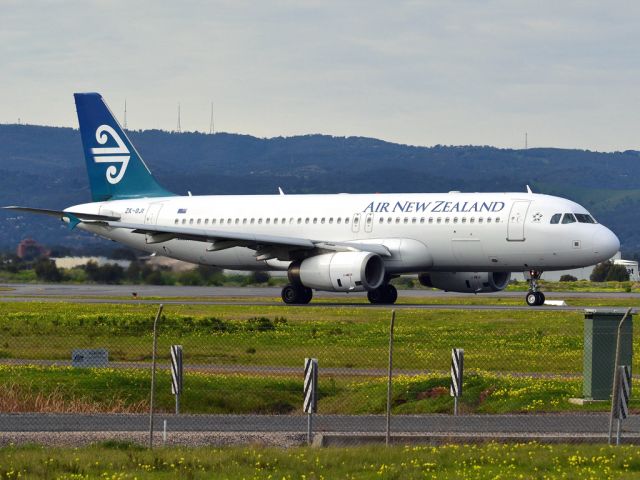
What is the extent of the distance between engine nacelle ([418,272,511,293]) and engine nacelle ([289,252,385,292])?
379 cm

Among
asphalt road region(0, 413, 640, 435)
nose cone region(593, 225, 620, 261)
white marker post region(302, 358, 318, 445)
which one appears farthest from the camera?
nose cone region(593, 225, 620, 261)

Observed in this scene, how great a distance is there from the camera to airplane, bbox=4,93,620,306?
50.4 meters

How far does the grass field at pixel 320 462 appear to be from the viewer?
54.4 feet

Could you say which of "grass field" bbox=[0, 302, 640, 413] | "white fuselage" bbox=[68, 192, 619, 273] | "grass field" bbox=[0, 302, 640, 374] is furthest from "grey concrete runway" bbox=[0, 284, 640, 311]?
"grass field" bbox=[0, 302, 640, 374]

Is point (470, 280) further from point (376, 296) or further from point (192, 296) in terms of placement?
point (192, 296)

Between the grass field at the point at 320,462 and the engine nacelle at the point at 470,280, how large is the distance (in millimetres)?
36091

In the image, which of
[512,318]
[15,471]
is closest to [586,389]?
[15,471]

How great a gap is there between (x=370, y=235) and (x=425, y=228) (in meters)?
2.80

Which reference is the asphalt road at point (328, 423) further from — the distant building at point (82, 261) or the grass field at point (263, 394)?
the distant building at point (82, 261)

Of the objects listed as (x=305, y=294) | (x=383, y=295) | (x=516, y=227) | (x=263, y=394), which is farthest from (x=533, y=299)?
(x=263, y=394)

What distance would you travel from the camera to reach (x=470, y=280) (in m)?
55.1

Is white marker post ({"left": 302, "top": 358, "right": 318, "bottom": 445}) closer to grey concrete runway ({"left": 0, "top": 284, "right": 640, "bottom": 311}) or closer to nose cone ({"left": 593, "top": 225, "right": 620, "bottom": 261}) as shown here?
grey concrete runway ({"left": 0, "top": 284, "right": 640, "bottom": 311})

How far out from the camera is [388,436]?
19.4 m

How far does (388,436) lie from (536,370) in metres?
12.7
